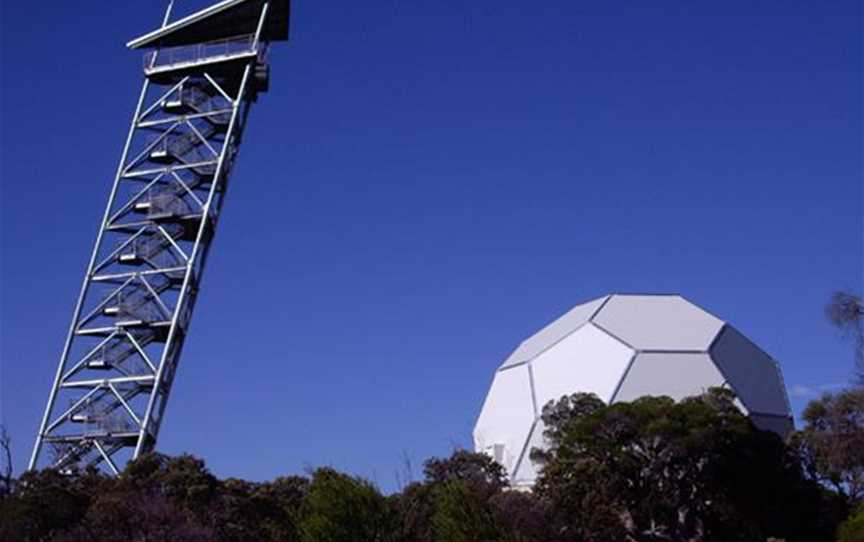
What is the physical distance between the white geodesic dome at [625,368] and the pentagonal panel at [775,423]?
2.0 inches

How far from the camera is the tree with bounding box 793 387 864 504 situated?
3362 cm

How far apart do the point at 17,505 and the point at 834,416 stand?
80.0ft

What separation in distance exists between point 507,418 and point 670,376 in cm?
775

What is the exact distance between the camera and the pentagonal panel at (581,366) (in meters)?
45.9

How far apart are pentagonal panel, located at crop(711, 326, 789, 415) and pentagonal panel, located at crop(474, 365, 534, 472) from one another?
8.47 metres

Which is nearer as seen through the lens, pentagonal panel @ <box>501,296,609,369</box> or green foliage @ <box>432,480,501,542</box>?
green foliage @ <box>432,480,501,542</box>

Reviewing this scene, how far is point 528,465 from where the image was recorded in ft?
150

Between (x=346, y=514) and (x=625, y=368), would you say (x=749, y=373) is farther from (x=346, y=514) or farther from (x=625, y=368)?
(x=346, y=514)

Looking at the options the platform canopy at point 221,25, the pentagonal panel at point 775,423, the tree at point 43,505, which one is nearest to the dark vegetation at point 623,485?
the tree at point 43,505

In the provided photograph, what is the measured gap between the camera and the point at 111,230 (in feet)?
140

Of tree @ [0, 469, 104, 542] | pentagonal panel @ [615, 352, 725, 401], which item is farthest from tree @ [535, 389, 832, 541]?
tree @ [0, 469, 104, 542]

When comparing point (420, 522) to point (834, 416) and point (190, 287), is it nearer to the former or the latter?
A: point (834, 416)

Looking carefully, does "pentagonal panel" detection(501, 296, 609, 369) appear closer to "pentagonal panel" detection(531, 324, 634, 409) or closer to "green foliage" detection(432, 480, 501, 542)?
"pentagonal panel" detection(531, 324, 634, 409)

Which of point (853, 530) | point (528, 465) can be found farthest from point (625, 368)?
point (853, 530)
